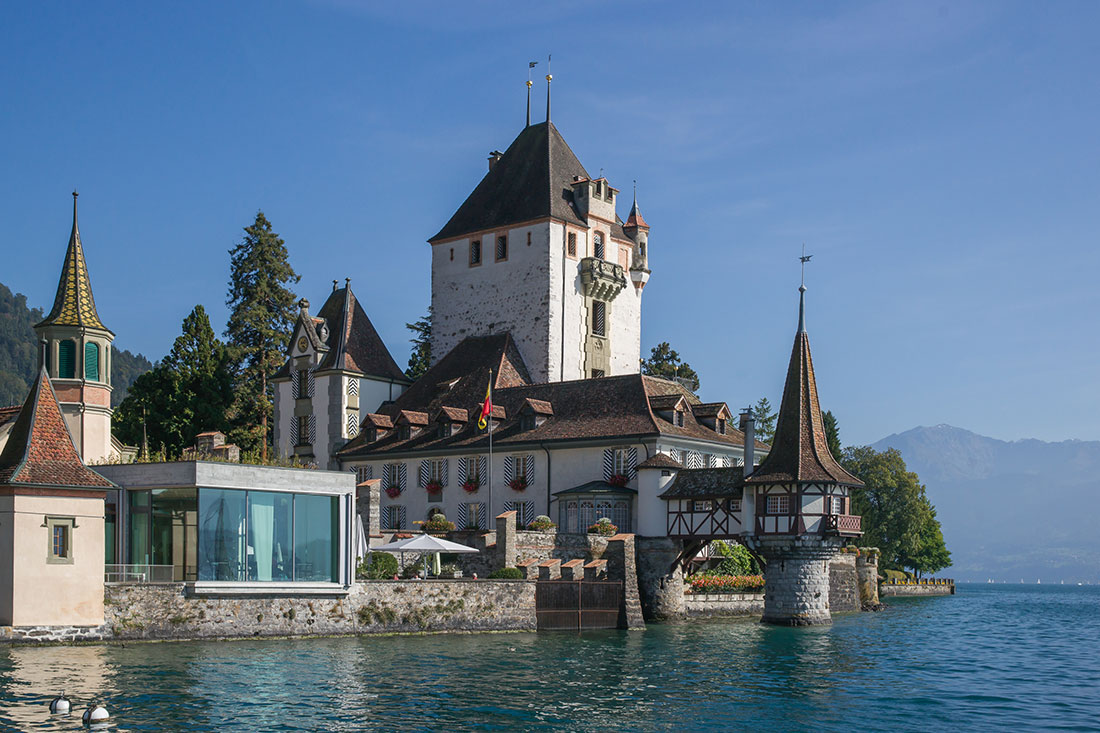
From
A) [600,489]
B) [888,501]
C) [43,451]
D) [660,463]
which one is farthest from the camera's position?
[888,501]

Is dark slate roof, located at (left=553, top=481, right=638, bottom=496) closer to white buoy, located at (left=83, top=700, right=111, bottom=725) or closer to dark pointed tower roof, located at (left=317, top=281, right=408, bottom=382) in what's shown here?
dark pointed tower roof, located at (left=317, top=281, right=408, bottom=382)

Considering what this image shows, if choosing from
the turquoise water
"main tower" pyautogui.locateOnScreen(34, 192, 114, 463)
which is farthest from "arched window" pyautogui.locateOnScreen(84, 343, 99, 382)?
the turquoise water

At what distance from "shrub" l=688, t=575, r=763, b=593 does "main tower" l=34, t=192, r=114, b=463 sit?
90.2 feet

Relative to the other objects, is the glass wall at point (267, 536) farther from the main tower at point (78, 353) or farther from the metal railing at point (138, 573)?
the main tower at point (78, 353)

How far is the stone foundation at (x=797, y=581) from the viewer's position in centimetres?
5394

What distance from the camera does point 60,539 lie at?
3853 cm

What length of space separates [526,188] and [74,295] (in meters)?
34.0

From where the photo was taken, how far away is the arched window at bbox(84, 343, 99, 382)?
46.4 m

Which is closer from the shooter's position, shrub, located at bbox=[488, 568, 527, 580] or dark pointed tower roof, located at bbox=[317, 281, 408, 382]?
shrub, located at bbox=[488, 568, 527, 580]

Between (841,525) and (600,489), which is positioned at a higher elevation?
(600,489)

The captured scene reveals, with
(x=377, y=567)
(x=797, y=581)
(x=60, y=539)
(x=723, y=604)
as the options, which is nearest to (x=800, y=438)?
(x=797, y=581)

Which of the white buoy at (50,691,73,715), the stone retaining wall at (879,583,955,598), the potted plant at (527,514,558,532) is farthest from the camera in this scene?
the stone retaining wall at (879,583,955,598)

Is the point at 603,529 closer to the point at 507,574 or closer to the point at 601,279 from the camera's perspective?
the point at 507,574

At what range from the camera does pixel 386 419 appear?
2844 inches
